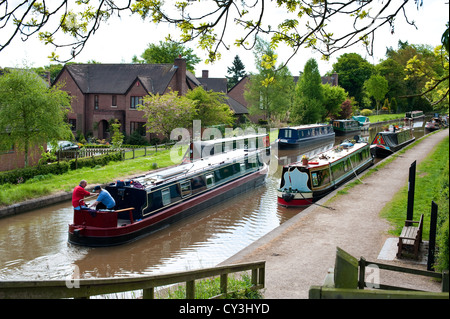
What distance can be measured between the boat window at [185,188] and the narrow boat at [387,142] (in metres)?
20.8

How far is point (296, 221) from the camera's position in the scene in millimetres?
15164

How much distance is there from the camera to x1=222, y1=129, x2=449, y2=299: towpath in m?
9.05

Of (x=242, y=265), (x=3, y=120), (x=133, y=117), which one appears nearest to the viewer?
(x=242, y=265)

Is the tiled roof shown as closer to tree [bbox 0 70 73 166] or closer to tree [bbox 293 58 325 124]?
tree [bbox 293 58 325 124]

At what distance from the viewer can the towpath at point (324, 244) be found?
905cm

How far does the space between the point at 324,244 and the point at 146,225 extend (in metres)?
6.00

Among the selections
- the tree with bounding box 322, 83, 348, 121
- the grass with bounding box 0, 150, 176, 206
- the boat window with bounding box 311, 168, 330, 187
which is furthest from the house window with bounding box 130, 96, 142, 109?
the tree with bounding box 322, 83, 348, 121

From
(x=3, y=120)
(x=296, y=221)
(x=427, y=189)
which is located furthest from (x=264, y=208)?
(x=3, y=120)

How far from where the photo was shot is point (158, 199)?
1593 cm

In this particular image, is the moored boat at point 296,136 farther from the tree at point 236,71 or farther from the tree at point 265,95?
the tree at point 236,71

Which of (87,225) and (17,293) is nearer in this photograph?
(17,293)

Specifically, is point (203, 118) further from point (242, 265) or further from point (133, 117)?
point (242, 265)

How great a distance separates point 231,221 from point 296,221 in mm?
3394

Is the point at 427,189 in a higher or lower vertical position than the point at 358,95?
lower
